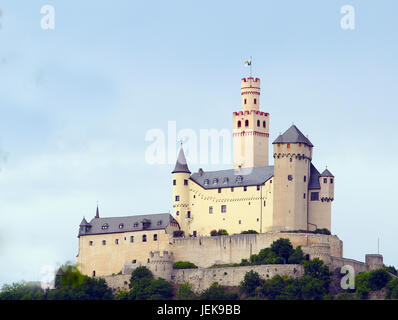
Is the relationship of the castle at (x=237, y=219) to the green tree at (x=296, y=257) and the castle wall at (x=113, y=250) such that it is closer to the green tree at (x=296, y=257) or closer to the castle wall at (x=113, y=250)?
the castle wall at (x=113, y=250)

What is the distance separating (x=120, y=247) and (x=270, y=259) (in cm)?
2137

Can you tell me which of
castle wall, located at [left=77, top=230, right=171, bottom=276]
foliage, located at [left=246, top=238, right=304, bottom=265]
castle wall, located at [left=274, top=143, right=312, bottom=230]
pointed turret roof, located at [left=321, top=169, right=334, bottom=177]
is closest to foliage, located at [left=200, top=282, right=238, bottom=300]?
foliage, located at [left=246, top=238, right=304, bottom=265]

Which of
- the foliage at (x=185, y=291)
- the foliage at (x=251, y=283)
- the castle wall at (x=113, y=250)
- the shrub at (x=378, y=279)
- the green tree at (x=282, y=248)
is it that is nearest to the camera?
the shrub at (x=378, y=279)

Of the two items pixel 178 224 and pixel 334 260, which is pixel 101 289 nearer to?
pixel 178 224

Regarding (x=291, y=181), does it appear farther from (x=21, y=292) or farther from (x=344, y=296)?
(x=21, y=292)

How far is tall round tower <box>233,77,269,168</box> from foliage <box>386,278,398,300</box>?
25265 mm

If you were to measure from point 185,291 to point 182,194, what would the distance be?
16098mm

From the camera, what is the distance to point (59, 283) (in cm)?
15525

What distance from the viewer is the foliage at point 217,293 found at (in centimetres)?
15475

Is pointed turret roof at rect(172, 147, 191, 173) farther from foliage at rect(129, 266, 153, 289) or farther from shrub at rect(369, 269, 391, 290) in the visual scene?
shrub at rect(369, 269, 391, 290)

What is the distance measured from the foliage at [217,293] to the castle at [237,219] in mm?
1513

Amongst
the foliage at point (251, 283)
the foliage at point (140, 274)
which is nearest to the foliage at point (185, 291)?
the foliage at point (140, 274)

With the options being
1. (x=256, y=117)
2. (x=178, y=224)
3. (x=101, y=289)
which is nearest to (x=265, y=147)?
(x=256, y=117)

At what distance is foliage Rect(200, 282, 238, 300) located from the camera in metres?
155
